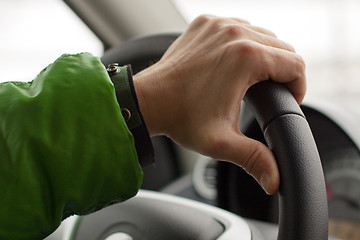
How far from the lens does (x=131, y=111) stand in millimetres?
519

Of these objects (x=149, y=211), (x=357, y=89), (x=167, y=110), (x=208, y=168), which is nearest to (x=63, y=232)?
(x=149, y=211)

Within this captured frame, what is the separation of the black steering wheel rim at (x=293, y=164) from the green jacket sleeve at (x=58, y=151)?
0.49ft

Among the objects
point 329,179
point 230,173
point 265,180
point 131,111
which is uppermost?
point 131,111

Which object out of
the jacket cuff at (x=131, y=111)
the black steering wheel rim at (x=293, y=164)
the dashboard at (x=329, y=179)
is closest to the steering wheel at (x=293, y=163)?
the black steering wheel rim at (x=293, y=164)

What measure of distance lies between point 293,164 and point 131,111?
0.19 m

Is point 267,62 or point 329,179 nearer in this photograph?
point 267,62

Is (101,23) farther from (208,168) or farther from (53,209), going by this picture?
(53,209)

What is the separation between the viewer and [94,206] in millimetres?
507

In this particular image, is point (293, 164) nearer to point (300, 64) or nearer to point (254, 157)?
point (254, 157)

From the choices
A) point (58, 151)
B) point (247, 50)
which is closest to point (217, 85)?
point (247, 50)

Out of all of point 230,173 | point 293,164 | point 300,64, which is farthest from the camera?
point 230,173

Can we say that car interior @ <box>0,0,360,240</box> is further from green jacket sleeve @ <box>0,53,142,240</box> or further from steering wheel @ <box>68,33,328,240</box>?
green jacket sleeve @ <box>0,53,142,240</box>

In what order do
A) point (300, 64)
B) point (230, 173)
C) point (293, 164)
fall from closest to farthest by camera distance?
1. point (293, 164)
2. point (300, 64)
3. point (230, 173)

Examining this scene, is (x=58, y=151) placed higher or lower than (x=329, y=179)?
higher
